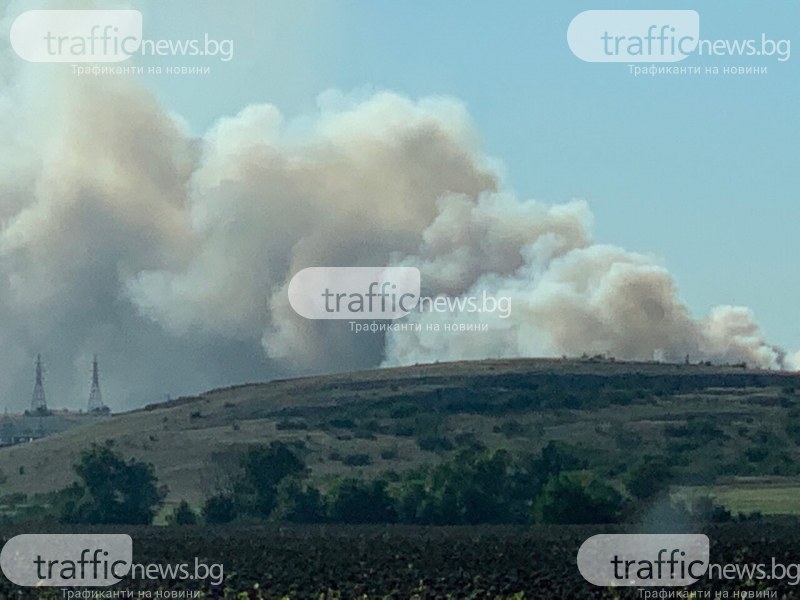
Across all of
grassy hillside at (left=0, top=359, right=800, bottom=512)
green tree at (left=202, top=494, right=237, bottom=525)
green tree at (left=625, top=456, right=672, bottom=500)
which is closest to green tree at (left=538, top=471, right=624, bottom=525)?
green tree at (left=625, top=456, right=672, bottom=500)

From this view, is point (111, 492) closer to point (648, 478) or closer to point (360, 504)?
point (360, 504)

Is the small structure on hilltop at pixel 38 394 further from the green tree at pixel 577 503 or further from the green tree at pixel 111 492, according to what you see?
the green tree at pixel 577 503

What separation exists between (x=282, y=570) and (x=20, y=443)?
5967 centimetres

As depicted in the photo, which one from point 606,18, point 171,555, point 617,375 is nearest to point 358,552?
point 171,555

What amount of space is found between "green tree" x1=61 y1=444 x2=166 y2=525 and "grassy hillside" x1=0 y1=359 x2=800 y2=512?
4974 mm

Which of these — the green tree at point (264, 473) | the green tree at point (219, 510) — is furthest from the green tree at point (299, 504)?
the green tree at point (219, 510)

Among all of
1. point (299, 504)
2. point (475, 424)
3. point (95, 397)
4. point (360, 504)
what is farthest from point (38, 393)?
point (475, 424)

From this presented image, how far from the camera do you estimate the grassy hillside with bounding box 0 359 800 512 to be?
95.1 metres

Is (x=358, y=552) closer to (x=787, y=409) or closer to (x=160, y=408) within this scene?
(x=160, y=408)

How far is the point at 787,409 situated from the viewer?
106062 mm

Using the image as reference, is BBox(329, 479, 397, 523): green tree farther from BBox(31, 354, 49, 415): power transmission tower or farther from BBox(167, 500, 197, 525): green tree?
BBox(31, 354, 49, 415): power transmission tower

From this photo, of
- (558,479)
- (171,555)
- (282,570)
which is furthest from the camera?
(558,479)

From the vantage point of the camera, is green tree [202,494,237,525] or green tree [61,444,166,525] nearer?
green tree [61,444,166,525]

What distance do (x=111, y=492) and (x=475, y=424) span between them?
82.9 feet
